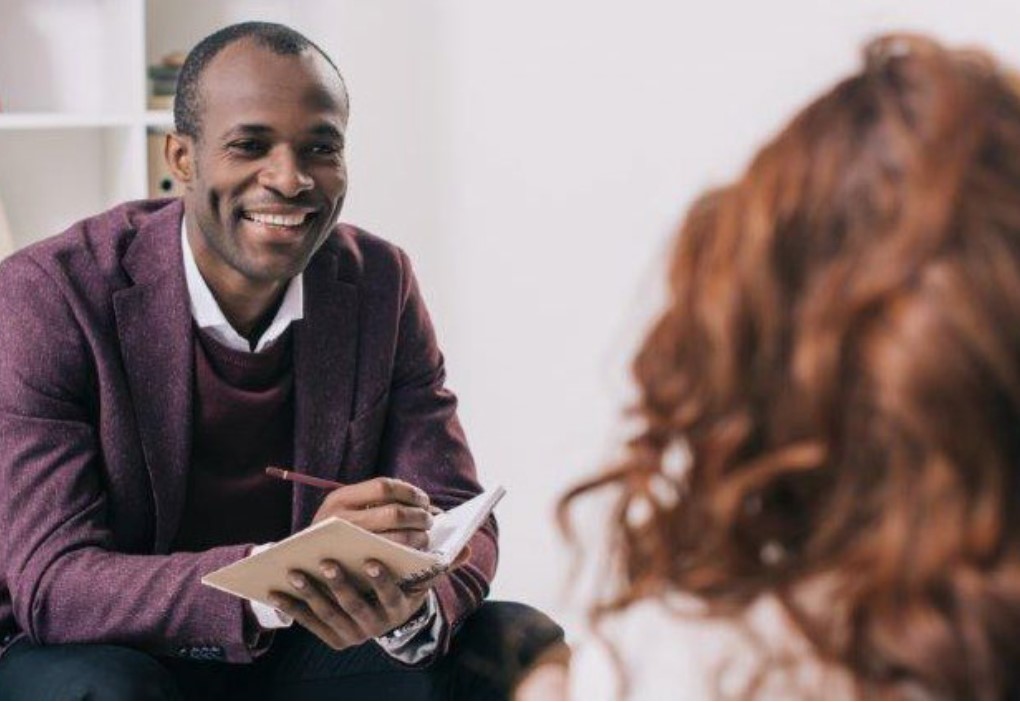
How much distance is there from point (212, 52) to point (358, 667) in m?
0.73

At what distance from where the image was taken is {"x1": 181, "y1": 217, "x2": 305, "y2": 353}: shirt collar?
2.01 meters

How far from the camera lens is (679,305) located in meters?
0.98

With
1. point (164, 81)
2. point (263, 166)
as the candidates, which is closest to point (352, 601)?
point (263, 166)

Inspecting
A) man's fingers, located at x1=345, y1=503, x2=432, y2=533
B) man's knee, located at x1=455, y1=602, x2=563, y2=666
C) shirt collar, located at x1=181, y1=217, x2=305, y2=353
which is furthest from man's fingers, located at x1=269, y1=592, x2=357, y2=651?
shirt collar, located at x1=181, y1=217, x2=305, y2=353

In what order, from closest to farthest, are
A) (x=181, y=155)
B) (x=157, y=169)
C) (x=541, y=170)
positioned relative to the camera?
(x=181, y=155), (x=157, y=169), (x=541, y=170)

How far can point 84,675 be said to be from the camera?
1790 millimetres

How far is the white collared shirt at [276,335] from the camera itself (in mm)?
1908

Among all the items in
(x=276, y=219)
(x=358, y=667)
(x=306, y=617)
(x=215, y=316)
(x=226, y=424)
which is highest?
(x=276, y=219)

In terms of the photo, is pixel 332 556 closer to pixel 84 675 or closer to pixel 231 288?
pixel 84 675

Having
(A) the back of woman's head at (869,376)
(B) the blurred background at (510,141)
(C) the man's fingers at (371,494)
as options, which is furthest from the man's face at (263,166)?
(A) the back of woman's head at (869,376)

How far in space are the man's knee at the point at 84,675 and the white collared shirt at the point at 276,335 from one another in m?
0.13

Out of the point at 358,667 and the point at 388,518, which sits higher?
the point at 388,518

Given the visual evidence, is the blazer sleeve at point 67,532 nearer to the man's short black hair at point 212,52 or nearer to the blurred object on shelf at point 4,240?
the man's short black hair at point 212,52

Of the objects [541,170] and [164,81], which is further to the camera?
[541,170]
